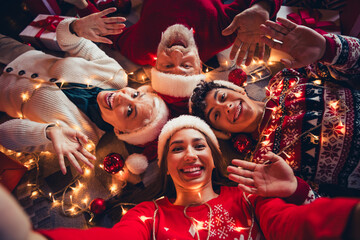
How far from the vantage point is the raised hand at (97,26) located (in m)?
1.62

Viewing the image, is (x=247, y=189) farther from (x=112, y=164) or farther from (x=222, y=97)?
(x=112, y=164)

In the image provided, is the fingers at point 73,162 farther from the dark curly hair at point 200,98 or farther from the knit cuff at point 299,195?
the knit cuff at point 299,195

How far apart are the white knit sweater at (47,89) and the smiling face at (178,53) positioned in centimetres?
51

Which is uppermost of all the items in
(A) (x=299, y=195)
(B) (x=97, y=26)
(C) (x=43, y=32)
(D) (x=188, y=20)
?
(C) (x=43, y=32)

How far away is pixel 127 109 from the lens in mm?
1469

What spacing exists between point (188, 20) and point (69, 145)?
1.63 m

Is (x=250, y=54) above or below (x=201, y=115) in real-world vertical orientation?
above

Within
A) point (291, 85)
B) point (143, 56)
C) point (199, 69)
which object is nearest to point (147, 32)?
point (143, 56)

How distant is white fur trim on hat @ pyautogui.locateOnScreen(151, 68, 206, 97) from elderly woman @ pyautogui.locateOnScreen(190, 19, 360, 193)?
0.55ft

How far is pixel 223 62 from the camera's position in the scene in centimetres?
229

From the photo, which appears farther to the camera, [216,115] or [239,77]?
Result: [239,77]

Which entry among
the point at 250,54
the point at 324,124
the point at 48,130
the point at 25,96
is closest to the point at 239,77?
the point at 250,54

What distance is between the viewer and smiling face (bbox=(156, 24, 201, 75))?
169cm

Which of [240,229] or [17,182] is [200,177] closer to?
[240,229]
